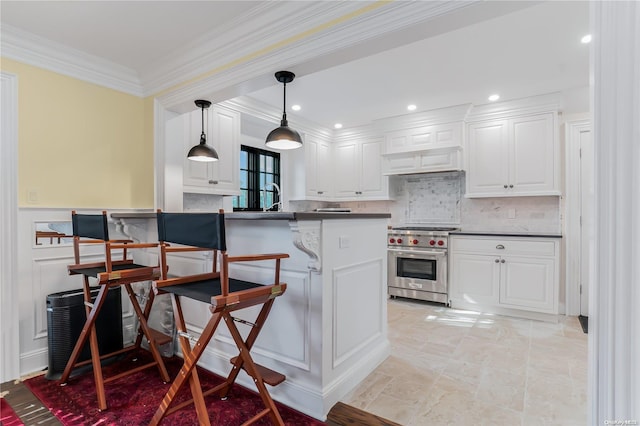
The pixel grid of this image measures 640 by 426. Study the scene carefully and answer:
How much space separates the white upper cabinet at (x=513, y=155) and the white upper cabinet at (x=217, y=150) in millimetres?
2931

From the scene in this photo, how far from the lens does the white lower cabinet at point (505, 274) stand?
350 centimetres

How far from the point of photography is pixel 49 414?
73.7 inches

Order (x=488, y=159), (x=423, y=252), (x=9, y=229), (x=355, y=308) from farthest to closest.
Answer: (x=423, y=252) → (x=488, y=159) → (x=9, y=229) → (x=355, y=308)

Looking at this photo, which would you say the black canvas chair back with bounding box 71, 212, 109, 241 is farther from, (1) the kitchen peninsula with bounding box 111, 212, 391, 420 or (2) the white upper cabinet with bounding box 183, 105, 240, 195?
(2) the white upper cabinet with bounding box 183, 105, 240, 195

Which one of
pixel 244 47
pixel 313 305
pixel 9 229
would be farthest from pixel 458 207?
pixel 9 229

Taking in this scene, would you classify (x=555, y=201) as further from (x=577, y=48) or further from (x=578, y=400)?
(x=578, y=400)

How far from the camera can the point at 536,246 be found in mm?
3557

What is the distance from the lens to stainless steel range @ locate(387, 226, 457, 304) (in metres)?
4.07

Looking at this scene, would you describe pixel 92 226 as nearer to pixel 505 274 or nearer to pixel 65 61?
pixel 65 61

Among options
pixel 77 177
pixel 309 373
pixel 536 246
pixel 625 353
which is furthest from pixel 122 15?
pixel 536 246

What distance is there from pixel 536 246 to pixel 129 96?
447 cm

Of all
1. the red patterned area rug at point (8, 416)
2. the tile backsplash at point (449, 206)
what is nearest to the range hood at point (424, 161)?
the tile backsplash at point (449, 206)

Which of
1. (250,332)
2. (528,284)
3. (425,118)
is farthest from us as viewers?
(425,118)

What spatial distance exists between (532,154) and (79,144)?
182 inches
